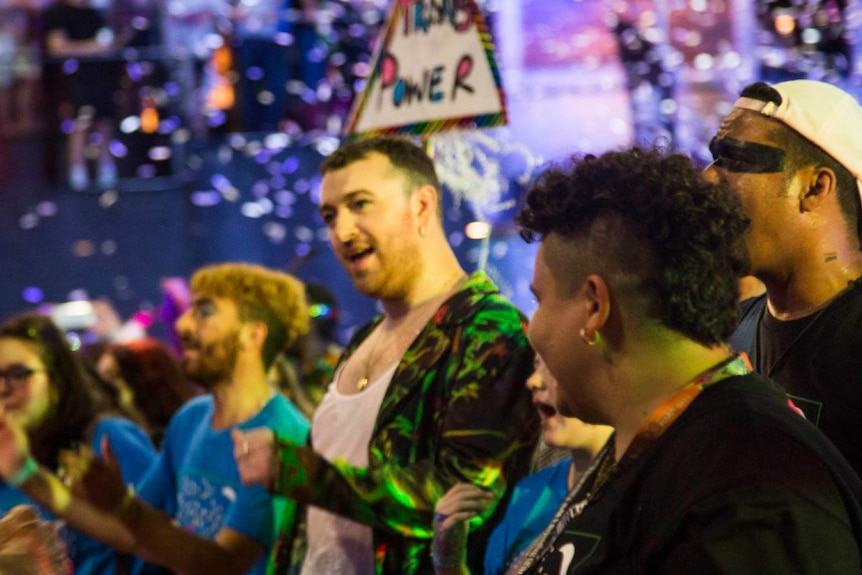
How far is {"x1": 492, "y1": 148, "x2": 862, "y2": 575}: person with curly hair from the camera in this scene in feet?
4.25

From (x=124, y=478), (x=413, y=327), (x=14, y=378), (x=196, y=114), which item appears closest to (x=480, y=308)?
(x=413, y=327)

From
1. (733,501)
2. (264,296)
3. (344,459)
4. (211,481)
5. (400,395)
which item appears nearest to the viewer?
(733,501)

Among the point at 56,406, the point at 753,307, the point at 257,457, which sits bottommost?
the point at 56,406

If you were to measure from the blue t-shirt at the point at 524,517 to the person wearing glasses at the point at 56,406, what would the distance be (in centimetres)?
147

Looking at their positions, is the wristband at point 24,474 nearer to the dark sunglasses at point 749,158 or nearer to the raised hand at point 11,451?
the raised hand at point 11,451

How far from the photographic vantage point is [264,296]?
358cm

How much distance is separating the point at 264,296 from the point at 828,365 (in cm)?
205

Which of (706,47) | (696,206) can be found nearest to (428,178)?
(696,206)

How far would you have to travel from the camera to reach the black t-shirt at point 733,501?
1278mm

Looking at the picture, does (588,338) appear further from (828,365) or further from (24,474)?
(24,474)

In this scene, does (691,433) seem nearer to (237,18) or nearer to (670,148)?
(670,148)

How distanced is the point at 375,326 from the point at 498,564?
79 cm

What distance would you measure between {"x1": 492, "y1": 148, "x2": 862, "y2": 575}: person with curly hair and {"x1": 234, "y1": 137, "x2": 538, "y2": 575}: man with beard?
2.44 feet

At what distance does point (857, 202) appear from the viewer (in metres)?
1.94
